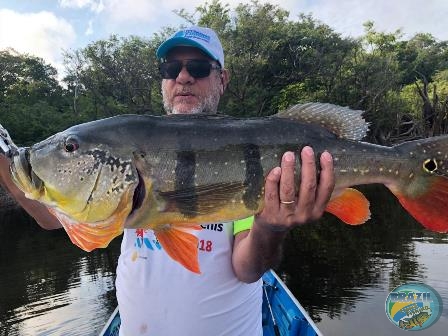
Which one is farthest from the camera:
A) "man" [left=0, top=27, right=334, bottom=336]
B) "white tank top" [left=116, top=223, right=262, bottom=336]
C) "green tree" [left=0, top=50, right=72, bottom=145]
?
"green tree" [left=0, top=50, right=72, bottom=145]

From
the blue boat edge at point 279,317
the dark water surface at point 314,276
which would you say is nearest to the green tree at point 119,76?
the dark water surface at point 314,276

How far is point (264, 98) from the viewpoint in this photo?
37.7 meters

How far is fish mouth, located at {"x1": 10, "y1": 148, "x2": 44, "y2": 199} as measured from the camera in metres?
2.35

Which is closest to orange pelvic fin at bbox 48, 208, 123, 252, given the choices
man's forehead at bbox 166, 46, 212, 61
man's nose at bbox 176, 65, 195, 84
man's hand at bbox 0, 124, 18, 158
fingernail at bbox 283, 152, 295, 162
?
man's hand at bbox 0, 124, 18, 158

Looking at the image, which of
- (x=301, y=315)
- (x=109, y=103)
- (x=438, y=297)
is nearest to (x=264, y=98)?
(x=109, y=103)

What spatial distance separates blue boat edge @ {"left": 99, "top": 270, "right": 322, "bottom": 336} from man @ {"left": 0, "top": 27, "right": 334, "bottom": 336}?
2.62m

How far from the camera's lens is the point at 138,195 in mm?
2359

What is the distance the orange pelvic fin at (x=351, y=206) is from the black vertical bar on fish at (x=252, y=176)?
551mm

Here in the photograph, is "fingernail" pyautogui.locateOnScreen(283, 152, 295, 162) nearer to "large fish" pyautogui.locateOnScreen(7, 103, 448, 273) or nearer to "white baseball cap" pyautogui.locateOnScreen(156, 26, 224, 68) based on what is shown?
"large fish" pyautogui.locateOnScreen(7, 103, 448, 273)

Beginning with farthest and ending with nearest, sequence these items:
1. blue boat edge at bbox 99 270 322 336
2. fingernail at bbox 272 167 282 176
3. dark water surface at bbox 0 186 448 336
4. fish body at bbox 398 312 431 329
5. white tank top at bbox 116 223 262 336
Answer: dark water surface at bbox 0 186 448 336 < fish body at bbox 398 312 431 329 < blue boat edge at bbox 99 270 322 336 < white tank top at bbox 116 223 262 336 < fingernail at bbox 272 167 282 176

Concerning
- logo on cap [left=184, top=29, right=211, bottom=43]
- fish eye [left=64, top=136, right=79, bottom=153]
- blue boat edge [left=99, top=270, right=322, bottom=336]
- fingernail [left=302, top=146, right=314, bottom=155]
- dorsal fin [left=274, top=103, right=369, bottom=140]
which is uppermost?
logo on cap [left=184, top=29, right=211, bottom=43]

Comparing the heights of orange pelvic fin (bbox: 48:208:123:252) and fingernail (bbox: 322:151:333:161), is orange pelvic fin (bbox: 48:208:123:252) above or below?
below

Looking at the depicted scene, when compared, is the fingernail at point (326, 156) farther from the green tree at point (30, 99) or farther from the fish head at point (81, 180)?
the green tree at point (30, 99)

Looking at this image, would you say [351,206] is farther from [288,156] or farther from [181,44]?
[181,44]
